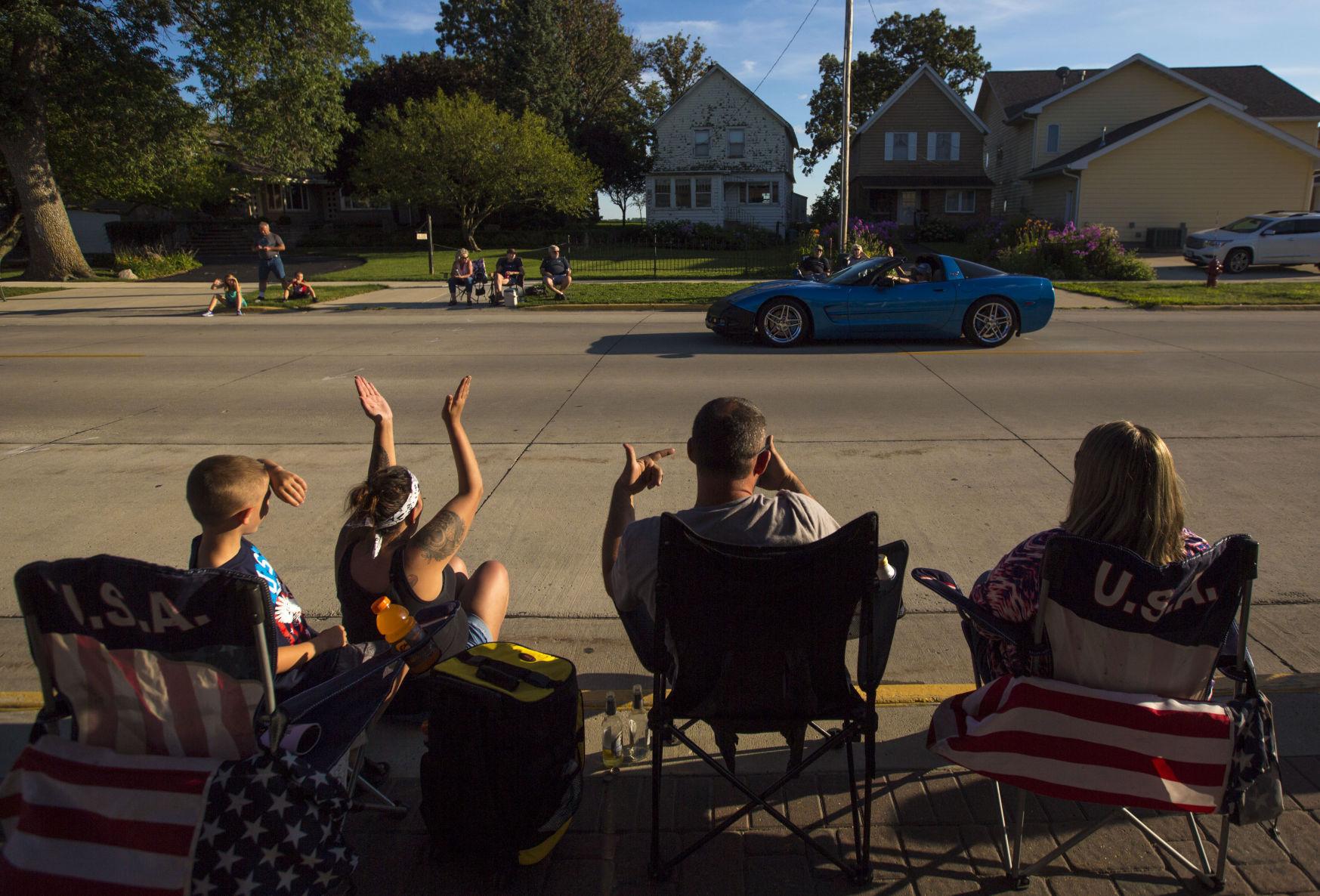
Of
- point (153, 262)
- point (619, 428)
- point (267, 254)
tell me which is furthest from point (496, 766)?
point (153, 262)

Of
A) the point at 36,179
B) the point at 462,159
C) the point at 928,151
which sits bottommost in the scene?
the point at 36,179

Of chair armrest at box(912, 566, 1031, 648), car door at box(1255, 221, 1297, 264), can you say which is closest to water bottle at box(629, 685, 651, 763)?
chair armrest at box(912, 566, 1031, 648)

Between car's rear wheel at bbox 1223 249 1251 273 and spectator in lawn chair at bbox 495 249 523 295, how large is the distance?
1848cm

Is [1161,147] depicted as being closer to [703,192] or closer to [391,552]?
[703,192]

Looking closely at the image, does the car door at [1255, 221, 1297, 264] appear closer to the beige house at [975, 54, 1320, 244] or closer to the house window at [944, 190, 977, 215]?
the beige house at [975, 54, 1320, 244]

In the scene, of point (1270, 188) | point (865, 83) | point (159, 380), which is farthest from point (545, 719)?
point (865, 83)

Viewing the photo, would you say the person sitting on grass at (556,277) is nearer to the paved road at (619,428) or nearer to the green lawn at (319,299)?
the green lawn at (319,299)

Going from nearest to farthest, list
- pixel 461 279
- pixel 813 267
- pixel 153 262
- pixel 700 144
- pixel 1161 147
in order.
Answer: pixel 813 267 → pixel 461 279 → pixel 153 262 → pixel 1161 147 → pixel 700 144

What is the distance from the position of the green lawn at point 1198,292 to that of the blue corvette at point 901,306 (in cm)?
692

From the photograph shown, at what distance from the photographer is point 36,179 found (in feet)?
83.8

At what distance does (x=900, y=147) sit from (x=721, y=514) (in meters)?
46.1

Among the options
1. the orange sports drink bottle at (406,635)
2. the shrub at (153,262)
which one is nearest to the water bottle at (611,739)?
the orange sports drink bottle at (406,635)

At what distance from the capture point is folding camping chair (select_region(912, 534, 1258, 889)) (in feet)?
7.68

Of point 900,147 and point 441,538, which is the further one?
point 900,147
